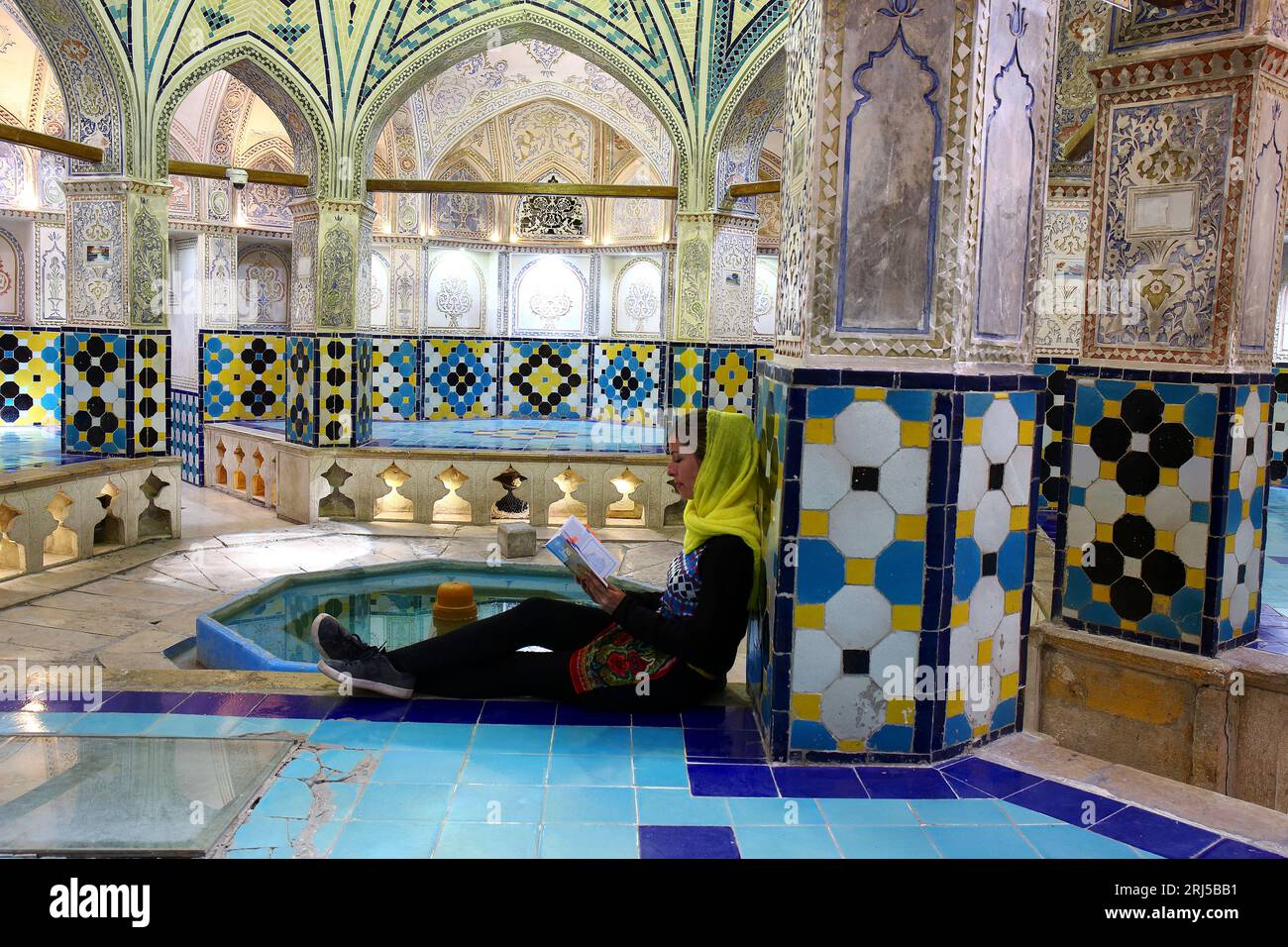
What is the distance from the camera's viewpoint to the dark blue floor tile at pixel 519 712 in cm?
341

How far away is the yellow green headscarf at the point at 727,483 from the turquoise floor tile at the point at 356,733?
108 centimetres

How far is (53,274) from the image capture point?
11680 mm

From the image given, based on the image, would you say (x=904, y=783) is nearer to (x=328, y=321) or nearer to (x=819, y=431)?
(x=819, y=431)

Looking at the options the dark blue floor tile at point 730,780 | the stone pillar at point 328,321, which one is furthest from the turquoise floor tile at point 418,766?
the stone pillar at point 328,321

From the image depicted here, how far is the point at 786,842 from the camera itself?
8.68ft

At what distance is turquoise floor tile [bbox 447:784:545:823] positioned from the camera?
2.73 m

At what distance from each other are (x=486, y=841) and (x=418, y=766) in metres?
0.50

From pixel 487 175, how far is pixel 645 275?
2.37 meters

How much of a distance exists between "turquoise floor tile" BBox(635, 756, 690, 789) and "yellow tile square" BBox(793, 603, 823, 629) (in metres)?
0.52

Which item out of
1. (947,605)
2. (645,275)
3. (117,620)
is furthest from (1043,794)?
(645,275)

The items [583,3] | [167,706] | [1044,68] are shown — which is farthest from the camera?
[583,3]

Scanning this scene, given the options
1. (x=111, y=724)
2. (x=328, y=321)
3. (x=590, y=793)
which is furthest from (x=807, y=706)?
(x=328, y=321)

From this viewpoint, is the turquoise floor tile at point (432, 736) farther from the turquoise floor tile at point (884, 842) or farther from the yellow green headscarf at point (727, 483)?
the turquoise floor tile at point (884, 842)

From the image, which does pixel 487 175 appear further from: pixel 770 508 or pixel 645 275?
pixel 770 508
